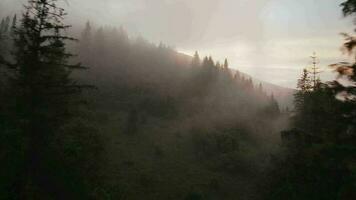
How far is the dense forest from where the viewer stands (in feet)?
39.5

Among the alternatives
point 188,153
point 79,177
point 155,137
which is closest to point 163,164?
point 188,153

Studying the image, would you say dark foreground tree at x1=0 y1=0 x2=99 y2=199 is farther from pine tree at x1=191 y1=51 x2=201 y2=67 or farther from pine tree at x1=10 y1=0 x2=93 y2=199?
pine tree at x1=191 y1=51 x2=201 y2=67

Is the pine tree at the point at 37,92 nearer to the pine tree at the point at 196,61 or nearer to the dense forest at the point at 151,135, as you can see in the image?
the dense forest at the point at 151,135

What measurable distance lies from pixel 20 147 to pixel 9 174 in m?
1.24

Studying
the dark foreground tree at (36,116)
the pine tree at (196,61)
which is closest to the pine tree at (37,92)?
the dark foreground tree at (36,116)

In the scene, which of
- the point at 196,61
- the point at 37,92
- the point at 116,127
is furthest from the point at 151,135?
the point at 196,61

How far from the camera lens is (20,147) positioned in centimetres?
1688

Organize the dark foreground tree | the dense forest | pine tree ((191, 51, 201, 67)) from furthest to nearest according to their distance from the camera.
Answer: pine tree ((191, 51, 201, 67)), the dark foreground tree, the dense forest

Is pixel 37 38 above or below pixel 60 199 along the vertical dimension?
above

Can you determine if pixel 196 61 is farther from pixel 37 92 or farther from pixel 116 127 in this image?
pixel 37 92

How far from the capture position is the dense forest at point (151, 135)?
1203 centimetres

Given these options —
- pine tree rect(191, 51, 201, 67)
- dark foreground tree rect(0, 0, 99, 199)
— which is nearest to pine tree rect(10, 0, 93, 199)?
dark foreground tree rect(0, 0, 99, 199)

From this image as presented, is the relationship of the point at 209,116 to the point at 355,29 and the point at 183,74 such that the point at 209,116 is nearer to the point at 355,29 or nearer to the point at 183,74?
the point at 183,74

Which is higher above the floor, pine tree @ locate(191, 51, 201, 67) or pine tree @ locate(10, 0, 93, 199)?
pine tree @ locate(191, 51, 201, 67)
